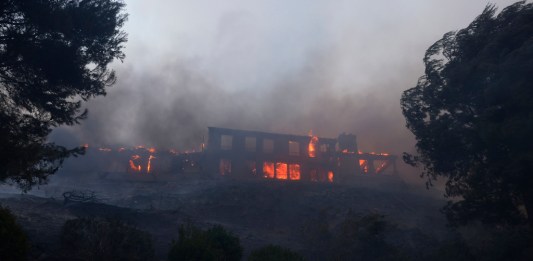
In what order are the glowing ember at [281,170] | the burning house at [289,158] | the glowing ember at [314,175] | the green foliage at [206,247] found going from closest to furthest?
the green foliage at [206,247] < the burning house at [289,158] < the glowing ember at [281,170] < the glowing ember at [314,175]

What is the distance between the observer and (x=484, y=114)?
13656mm

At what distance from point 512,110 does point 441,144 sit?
357cm

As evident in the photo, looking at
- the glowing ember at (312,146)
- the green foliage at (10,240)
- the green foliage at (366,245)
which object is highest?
the glowing ember at (312,146)

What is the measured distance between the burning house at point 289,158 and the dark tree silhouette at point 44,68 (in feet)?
108

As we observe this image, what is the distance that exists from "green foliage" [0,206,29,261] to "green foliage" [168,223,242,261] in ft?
14.1

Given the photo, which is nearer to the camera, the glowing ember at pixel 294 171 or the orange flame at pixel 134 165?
the orange flame at pixel 134 165

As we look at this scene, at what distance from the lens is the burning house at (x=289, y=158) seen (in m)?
45.6

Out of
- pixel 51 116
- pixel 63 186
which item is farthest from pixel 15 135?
pixel 63 186

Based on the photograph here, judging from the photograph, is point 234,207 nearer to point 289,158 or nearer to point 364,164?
point 289,158

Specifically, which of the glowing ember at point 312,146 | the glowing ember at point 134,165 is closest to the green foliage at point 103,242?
the glowing ember at point 134,165

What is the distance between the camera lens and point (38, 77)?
11234mm

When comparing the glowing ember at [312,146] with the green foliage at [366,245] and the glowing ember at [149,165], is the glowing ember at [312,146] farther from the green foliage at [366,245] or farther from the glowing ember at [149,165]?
the green foliage at [366,245]

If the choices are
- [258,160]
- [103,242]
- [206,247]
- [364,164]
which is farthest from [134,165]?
[206,247]

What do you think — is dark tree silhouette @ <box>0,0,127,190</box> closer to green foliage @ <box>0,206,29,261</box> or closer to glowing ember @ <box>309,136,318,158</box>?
green foliage @ <box>0,206,29,261</box>
